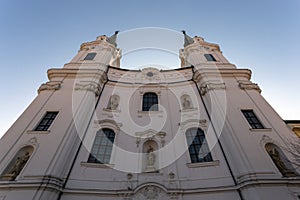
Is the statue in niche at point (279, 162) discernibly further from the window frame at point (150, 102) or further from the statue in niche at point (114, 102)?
the statue in niche at point (114, 102)

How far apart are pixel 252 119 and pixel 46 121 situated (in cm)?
1410

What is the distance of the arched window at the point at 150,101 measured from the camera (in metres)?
15.3

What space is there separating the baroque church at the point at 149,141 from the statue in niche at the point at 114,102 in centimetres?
8

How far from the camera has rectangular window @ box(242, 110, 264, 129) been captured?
1199 centimetres

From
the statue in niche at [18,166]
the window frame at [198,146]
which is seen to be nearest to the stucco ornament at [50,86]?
the statue in niche at [18,166]

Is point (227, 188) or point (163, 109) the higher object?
point (163, 109)

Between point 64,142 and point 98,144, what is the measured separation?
2.39 metres

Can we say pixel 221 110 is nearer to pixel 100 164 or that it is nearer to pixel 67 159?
pixel 100 164

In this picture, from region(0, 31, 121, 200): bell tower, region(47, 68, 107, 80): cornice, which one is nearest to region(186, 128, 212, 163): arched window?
region(0, 31, 121, 200): bell tower

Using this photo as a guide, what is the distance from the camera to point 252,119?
12.5 m

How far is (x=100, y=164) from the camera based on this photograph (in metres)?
10.6

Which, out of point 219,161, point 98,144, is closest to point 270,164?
point 219,161

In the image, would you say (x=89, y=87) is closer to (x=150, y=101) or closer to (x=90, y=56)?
(x=150, y=101)

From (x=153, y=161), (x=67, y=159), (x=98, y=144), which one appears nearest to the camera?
(x=67, y=159)
